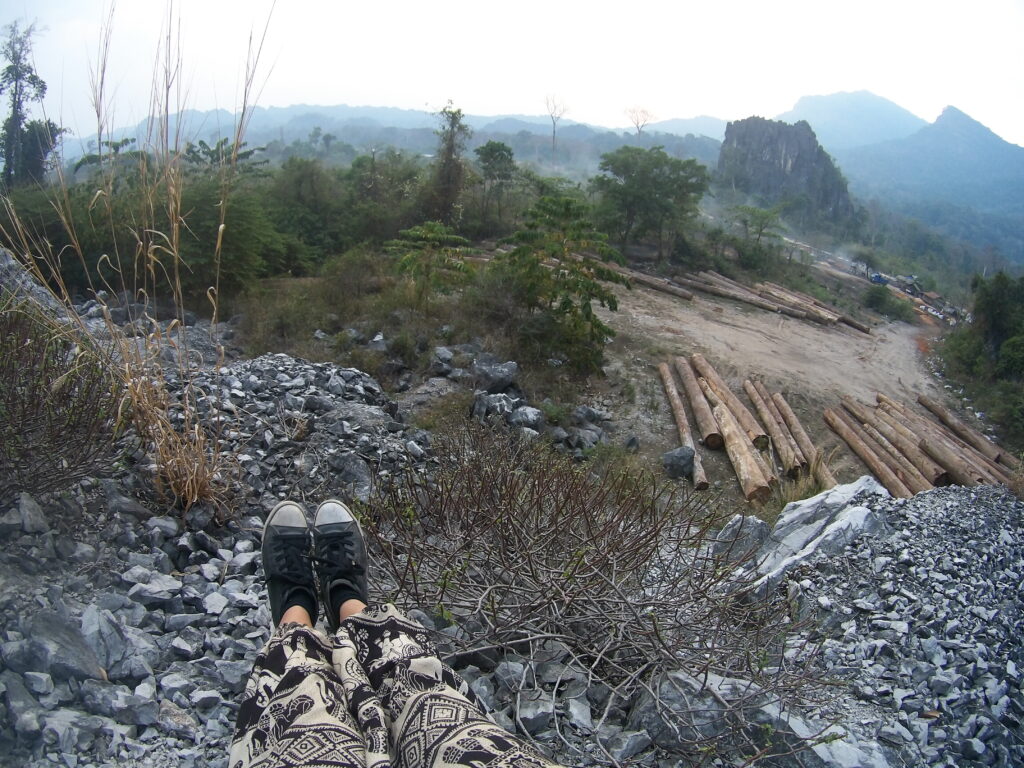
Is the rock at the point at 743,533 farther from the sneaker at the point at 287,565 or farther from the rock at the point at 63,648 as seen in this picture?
the rock at the point at 63,648

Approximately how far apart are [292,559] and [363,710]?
73 centimetres

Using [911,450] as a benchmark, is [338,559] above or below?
above

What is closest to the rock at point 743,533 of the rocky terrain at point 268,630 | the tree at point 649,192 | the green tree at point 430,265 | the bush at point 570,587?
the rocky terrain at point 268,630

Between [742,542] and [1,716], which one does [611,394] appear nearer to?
[742,542]

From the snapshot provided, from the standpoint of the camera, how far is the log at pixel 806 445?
5.37 metres

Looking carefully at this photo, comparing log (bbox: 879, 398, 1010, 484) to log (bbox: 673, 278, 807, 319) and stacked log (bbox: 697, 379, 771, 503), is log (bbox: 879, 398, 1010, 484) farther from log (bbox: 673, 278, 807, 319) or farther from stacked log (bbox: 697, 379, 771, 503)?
log (bbox: 673, 278, 807, 319)

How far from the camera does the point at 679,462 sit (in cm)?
547

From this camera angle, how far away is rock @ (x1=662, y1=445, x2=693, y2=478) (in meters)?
5.45

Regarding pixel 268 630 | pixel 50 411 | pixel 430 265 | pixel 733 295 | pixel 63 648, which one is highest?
pixel 430 265

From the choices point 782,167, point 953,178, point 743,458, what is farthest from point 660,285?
point 953,178

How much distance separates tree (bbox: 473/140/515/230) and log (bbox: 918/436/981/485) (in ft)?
36.2

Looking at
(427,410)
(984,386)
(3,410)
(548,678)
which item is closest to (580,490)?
(548,678)

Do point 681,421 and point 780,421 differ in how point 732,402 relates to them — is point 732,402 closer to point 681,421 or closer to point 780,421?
point 780,421

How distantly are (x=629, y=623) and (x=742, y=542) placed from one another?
148 centimetres
